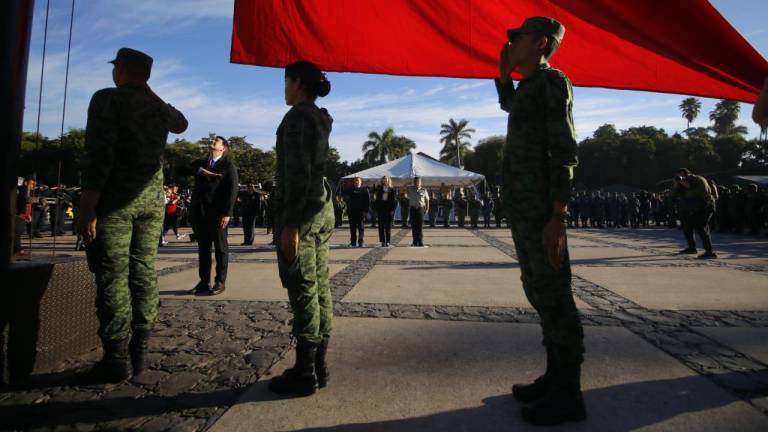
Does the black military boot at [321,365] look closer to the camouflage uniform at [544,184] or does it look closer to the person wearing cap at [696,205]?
the camouflage uniform at [544,184]

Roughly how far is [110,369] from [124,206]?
2.98 ft

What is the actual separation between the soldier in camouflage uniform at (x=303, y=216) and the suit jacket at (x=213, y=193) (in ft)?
9.54

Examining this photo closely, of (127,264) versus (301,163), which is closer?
(301,163)

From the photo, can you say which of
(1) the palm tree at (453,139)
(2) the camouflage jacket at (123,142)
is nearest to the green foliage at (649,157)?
(1) the palm tree at (453,139)

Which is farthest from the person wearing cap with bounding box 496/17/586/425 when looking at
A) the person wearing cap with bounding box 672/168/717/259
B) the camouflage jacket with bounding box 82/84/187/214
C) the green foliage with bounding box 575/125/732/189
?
the green foliage with bounding box 575/125/732/189

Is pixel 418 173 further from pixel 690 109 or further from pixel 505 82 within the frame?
pixel 690 109

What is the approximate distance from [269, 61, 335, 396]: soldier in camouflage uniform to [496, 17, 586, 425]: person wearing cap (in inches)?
39.8

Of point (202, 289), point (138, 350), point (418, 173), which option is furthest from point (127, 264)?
point (418, 173)

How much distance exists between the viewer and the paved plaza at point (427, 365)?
81.2 inches

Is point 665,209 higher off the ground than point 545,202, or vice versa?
point 665,209

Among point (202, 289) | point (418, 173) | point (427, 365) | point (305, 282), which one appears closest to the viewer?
point (305, 282)

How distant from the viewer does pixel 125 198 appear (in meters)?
2.59

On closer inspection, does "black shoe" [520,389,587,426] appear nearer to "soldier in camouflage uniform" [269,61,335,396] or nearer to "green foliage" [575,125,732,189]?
"soldier in camouflage uniform" [269,61,335,396]

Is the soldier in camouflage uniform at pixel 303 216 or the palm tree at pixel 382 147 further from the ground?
the palm tree at pixel 382 147
